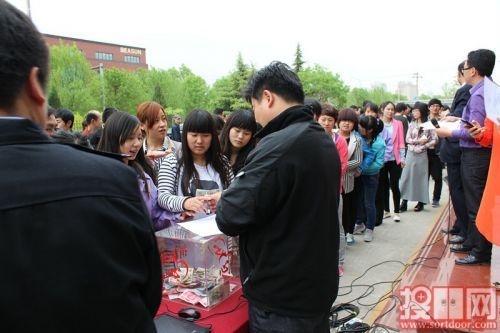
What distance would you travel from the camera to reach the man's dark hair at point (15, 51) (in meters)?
0.72

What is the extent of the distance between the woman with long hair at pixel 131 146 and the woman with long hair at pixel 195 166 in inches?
2.5

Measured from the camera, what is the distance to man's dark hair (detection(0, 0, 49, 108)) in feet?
2.37

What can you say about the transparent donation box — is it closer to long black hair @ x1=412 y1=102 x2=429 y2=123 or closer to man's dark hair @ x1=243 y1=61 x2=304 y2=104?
man's dark hair @ x1=243 y1=61 x2=304 y2=104

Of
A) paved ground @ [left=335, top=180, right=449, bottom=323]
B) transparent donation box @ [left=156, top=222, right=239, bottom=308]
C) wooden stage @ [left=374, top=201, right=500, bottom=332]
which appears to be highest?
transparent donation box @ [left=156, top=222, right=239, bottom=308]

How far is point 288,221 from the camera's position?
5.11 ft

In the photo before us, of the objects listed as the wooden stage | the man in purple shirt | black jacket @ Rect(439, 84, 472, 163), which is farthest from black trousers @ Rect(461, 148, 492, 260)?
black jacket @ Rect(439, 84, 472, 163)

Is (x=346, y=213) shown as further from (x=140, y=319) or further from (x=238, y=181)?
(x=140, y=319)

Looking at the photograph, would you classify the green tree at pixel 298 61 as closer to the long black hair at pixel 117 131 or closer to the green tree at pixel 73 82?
the green tree at pixel 73 82

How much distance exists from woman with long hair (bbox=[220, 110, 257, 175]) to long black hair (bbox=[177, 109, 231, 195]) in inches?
14.4

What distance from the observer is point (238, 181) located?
1.58 m

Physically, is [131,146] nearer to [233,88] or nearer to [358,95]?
[233,88]

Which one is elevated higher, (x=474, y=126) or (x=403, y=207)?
(x=474, y=126)

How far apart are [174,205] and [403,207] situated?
196 inches

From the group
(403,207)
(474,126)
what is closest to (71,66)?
(403,207)
